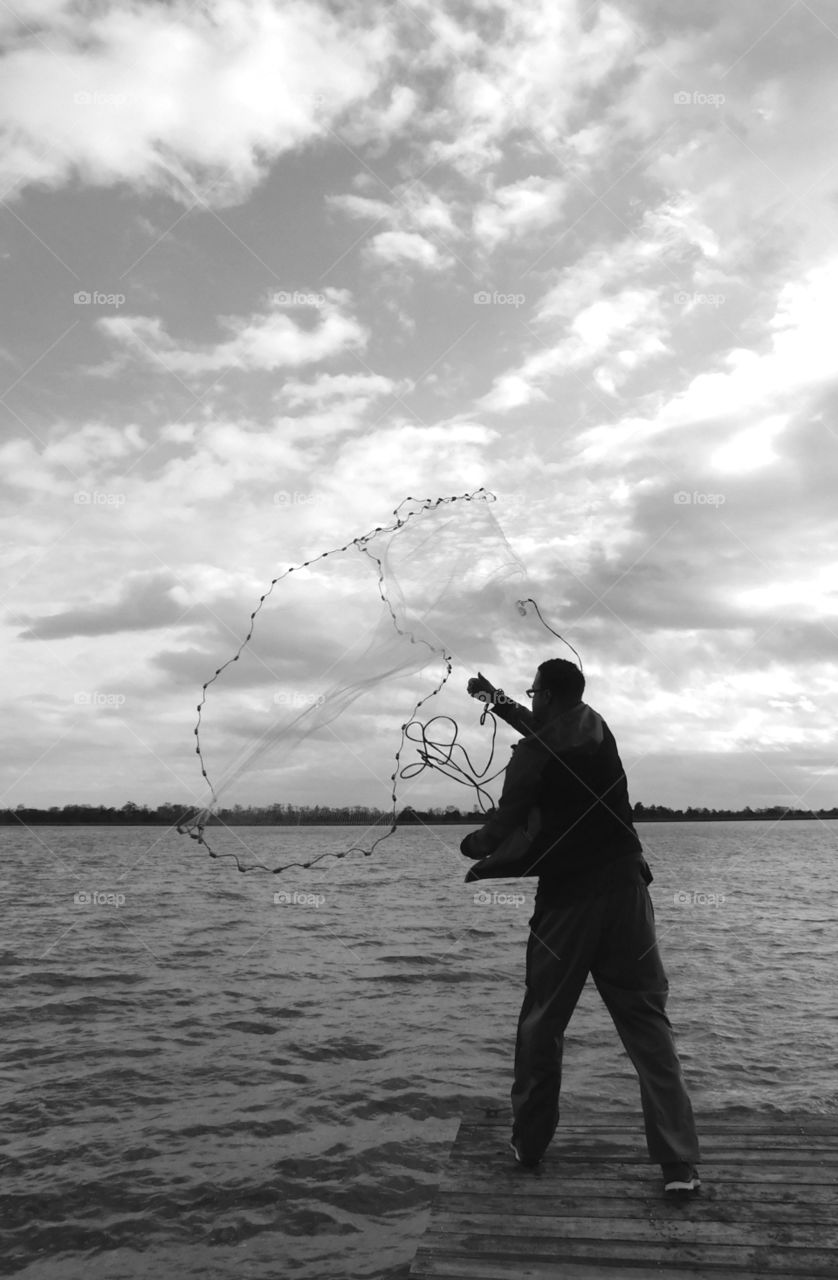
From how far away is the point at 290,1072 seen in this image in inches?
403

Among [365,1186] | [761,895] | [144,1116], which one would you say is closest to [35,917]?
[144,1116]

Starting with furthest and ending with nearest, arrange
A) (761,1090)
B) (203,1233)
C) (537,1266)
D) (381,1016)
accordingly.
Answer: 1. (381,1016)
2. (761,1090)
3. (203,1233)
4. (537,1266)

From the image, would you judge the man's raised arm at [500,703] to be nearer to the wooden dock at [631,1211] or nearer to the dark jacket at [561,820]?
the dark jacket at [561,820]

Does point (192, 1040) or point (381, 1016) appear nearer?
point (192, 1040)

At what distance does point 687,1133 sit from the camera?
16.6 ft

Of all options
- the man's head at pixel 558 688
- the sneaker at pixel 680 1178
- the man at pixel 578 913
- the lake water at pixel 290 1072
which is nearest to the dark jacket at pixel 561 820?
the man at pixel 578 913

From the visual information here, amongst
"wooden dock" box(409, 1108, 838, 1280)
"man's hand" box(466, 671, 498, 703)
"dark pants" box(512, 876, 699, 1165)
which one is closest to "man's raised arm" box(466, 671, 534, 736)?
"man's hand" box(466, 671, 498, 703)

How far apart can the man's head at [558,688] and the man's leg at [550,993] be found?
46.6 inches

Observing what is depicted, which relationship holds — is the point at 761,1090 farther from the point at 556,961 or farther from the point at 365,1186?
the point at 556,961

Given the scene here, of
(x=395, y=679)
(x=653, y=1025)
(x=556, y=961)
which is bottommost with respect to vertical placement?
(x=653, y=1025)

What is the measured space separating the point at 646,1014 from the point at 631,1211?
1.07 m

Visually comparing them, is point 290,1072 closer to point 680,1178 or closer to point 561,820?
point 680,1178

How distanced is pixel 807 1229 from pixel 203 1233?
4160mm

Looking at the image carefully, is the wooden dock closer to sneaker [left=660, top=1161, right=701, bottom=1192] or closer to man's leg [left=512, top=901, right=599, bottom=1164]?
sneaker [left=660, top=1161, right=701, bottom=1192]
